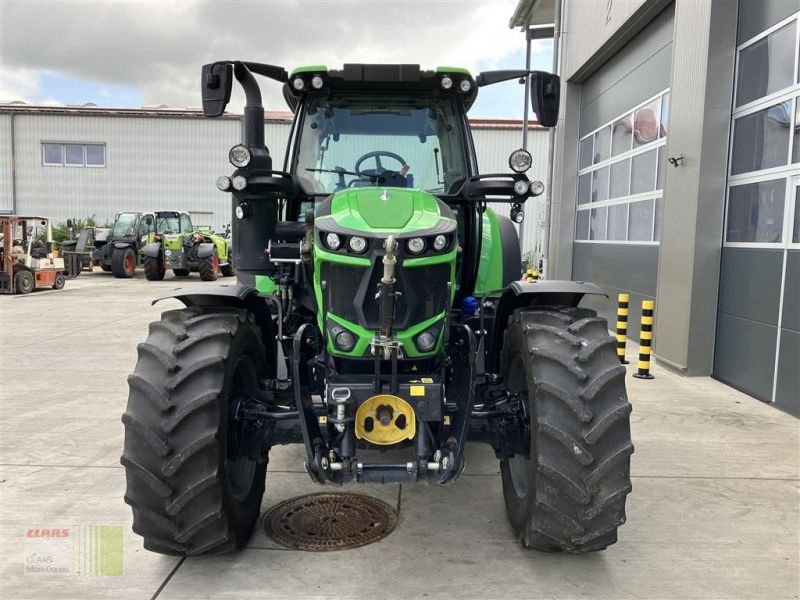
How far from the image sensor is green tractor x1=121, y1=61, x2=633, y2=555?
3156 mm

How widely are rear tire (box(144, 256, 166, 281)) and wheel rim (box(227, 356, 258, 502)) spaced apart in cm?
1957

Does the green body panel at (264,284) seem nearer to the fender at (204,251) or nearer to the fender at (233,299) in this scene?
the fender at (233,299)

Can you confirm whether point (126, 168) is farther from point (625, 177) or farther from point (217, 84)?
point (217, 84)

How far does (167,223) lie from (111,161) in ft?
26.5

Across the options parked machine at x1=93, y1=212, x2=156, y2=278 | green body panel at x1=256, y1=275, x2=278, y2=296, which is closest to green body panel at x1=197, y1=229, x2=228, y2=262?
parked machine at x1=93, y1=212, x2=156, y2=278

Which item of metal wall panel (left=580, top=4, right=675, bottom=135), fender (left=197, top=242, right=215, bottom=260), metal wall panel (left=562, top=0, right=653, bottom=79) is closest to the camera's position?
metal wall panel (left=580, top=4, right=675, bottom=135)

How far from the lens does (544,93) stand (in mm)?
4098

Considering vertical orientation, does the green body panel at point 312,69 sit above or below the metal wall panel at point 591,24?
below

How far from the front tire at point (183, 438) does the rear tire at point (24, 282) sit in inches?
651

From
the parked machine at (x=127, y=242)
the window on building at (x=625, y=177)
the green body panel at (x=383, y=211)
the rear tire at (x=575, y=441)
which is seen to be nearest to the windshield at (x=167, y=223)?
the parked machine at (x=127, y=242)

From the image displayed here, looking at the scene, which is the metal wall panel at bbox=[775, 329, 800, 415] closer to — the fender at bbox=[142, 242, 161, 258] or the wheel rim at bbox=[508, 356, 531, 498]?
the wheel rim at bbox=[508, 356, 531, 498]

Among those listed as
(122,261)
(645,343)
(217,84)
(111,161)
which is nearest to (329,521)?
(217,84)

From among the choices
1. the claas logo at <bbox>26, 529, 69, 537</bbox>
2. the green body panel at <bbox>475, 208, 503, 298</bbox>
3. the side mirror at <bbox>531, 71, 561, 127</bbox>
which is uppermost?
the side mirror at <bbox>531, 71, 561, 127</bbox>

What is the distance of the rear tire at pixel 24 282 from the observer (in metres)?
17.5
